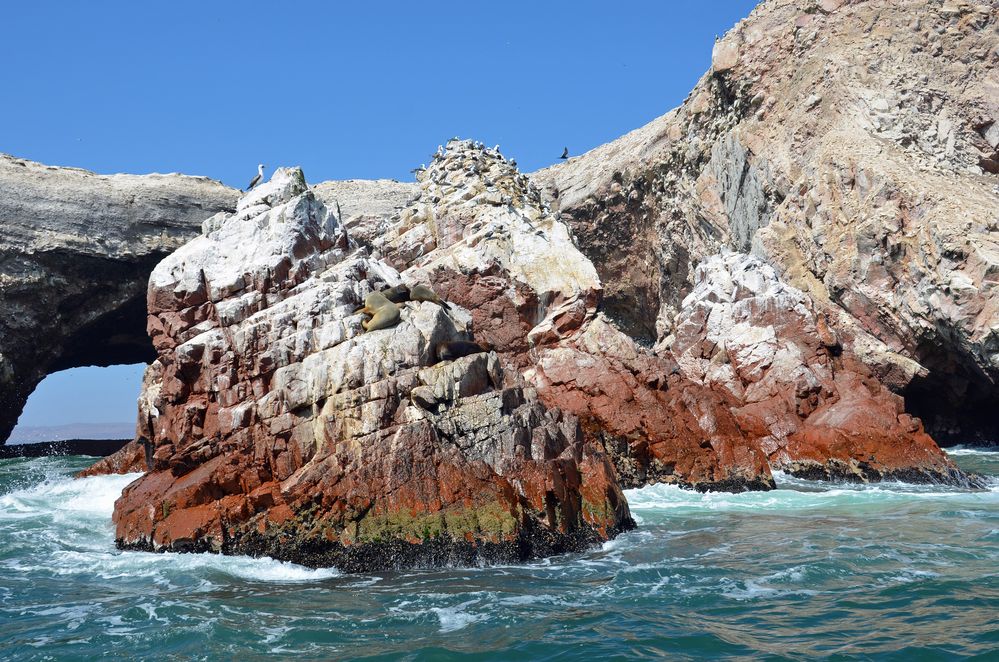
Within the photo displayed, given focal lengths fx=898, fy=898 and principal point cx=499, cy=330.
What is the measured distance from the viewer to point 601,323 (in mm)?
22469

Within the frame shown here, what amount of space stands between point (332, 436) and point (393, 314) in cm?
257

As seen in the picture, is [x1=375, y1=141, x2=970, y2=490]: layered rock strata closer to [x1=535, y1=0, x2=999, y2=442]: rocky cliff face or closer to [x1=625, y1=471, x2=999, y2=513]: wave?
[x1=625, y1=471, x2=999, y2=513]: wave

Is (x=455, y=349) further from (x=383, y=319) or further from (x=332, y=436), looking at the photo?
(x=332, y=436)

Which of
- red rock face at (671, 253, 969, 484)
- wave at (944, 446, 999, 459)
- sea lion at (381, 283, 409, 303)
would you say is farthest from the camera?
wave at (944, 446, 999, 459)

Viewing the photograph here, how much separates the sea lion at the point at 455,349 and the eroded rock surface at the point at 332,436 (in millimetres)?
177

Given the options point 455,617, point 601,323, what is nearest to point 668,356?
point 601,323

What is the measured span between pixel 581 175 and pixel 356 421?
102 ft

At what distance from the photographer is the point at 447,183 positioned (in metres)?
27.3

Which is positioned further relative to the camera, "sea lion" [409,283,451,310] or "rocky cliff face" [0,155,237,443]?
"rocky cliff face" [0,155,237,443]

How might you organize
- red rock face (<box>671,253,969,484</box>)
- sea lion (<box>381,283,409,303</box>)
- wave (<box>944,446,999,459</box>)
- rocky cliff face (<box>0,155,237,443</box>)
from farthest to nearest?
rocky cliff face (<box>0,155,237,443</box>) → wave (<box>944,446,999,459</box>) → red rock face (<box>671,253,969,484</box>) → sea lion (<box>381,283,409,303</box>)

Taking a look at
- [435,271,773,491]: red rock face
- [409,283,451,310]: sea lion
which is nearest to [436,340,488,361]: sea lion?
[409,283,451,310]: sea lion

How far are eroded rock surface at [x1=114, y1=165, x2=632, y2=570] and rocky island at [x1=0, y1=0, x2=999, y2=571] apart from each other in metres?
0.05

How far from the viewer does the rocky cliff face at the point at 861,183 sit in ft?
81.1

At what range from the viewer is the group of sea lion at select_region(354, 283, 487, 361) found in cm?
1514
